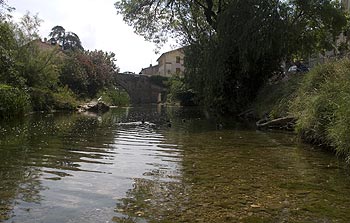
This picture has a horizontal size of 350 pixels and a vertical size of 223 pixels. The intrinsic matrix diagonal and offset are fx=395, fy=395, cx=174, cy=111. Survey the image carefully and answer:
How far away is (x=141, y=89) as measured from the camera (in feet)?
218

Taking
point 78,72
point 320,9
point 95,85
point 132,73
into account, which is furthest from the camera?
point 132,73

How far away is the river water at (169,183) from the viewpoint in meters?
4.64

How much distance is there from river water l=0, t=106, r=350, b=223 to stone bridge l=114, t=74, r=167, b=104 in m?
53.4

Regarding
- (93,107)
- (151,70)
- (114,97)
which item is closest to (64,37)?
(151,70)

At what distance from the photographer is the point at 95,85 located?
43562 mm

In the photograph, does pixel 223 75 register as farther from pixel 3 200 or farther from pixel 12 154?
pixel 3 200

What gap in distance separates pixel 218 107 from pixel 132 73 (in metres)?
42.4

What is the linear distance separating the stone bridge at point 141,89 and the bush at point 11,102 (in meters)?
42.4

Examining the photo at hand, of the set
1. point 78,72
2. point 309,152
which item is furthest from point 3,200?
point 78,72

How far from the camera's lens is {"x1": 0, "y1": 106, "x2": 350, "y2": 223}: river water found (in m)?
4.64

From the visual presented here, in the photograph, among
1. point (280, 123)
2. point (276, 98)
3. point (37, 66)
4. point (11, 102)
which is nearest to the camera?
point (280, 123)

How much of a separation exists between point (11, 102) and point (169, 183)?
603 inches

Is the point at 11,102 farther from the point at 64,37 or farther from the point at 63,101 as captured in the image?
the point at 64,37

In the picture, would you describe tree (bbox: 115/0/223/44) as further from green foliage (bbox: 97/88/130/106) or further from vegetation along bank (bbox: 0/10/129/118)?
green foliage (bbox: 97/88/130/106)
